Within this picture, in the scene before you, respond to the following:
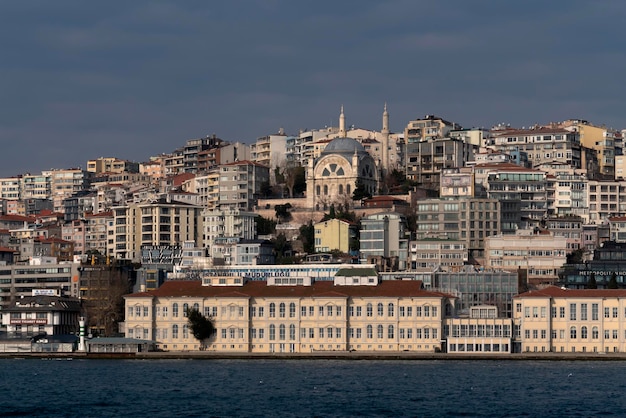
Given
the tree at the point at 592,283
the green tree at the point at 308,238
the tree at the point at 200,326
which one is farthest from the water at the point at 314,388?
the green tree at the point at 308,238

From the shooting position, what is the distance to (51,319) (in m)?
92.2

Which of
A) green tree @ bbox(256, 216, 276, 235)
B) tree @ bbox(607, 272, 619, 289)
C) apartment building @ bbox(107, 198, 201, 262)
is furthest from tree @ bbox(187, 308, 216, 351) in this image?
apartment building @ bbox(107, 198, 201, 262)

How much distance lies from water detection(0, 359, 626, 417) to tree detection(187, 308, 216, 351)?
9.27 ft

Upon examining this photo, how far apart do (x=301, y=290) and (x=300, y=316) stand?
71.3 inches

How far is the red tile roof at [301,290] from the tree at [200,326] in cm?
159

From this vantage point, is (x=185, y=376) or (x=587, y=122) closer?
(x=185, y=376)

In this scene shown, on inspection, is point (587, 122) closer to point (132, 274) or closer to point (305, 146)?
point (305, 146)

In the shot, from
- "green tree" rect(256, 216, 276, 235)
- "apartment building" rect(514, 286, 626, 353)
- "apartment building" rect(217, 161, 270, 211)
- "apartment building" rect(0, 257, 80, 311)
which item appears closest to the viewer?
"apartment building" rect(514, 286, 626, 353)

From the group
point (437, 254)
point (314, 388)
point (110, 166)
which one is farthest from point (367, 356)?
point (110, 166)

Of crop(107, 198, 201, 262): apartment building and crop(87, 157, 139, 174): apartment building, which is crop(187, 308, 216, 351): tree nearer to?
crop(107, 198, 201, 262): apartment building

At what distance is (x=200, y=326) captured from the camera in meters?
80.2

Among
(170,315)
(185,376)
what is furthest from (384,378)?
(170,315)

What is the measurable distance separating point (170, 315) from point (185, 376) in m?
14.4

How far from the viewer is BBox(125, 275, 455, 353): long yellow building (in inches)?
3125
